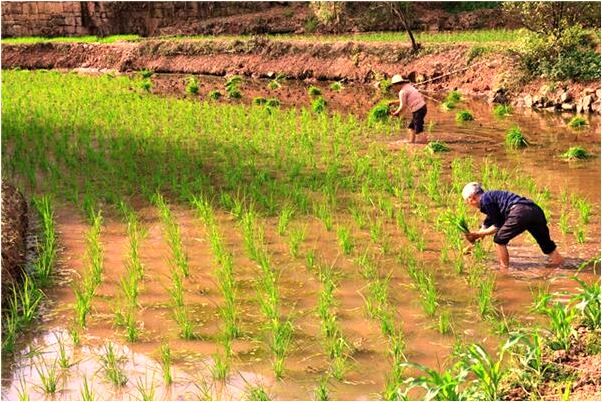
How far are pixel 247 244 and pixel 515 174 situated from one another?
3.32 metres

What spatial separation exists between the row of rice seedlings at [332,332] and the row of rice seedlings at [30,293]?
153 centimetres

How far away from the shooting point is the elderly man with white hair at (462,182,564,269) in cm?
498

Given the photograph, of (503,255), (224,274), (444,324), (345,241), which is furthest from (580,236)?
(224,274)

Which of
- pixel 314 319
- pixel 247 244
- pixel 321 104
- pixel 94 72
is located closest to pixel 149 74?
pixel 94 72

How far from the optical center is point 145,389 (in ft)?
12.0

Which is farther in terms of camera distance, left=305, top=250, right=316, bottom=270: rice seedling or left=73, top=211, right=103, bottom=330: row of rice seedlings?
left=305, top=250, right=316, bottom=270: rice seedling

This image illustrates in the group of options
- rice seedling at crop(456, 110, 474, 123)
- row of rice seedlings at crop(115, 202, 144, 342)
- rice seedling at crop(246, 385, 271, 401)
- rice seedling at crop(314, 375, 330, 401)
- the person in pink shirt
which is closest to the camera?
rice seedling at crop(246, 385, 271, 401)

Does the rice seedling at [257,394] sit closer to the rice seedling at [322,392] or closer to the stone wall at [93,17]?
the rice seedling at [322,392]

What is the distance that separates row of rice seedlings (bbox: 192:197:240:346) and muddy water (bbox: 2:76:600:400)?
0.05m

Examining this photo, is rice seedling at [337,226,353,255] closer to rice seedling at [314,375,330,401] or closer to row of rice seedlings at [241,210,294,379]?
row of rice seedlings at [241,210,294,379]

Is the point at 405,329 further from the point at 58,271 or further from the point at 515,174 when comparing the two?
the point at 515,174

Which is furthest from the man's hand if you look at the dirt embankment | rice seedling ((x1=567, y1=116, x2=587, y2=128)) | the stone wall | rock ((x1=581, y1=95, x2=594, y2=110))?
the stone wall

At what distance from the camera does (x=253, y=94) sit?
16469 mm

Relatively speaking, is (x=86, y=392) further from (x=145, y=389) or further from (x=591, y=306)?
(x=591, y=306)
